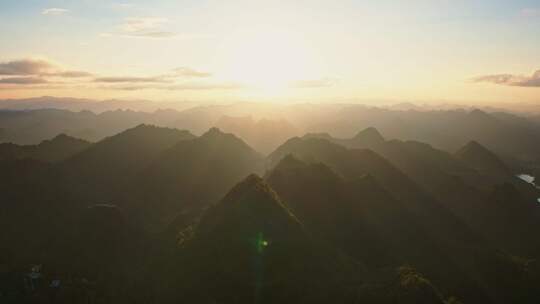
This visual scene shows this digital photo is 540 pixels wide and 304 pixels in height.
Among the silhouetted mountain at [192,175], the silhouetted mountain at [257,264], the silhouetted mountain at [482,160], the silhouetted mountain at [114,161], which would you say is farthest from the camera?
the silhouetted mountain at [482,160]

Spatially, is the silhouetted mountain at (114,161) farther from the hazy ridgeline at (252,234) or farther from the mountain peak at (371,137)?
the mountain peak at (371,137)

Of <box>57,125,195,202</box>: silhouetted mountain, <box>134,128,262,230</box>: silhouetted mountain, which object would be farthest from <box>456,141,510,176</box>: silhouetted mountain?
<box>57,125,195,202</box>: silhouetted mountain

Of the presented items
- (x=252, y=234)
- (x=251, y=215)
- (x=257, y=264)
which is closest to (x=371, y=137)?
(x=251, y=215)

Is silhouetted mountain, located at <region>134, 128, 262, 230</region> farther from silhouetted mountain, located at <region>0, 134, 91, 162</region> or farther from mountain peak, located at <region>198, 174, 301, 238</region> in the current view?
silhouetted mountain, located at <region>0, 134, 91, 162</region>

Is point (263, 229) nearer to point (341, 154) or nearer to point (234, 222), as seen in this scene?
point (234, 222)

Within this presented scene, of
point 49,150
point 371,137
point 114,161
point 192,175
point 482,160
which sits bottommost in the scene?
point 482,160

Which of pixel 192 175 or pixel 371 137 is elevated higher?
pixel 371 137

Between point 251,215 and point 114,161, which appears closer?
point 251,215

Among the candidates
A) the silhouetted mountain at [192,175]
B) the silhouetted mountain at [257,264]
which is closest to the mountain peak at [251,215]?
the silhouetted mountain at [257,264]

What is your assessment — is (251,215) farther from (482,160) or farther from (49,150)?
(482,160)
